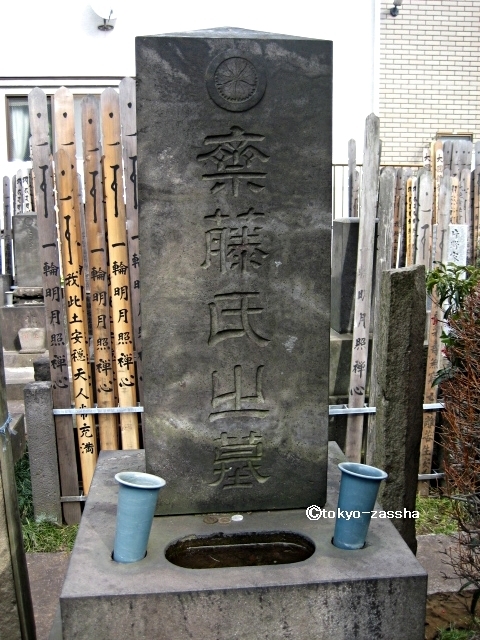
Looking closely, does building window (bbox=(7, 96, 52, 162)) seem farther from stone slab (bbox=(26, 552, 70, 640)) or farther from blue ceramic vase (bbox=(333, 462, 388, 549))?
blue ceramic vase (bbox=(333, 462, 388, 549))

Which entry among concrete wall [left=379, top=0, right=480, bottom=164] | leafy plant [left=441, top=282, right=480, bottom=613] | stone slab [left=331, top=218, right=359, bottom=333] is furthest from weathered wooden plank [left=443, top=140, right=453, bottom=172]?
leafy plant [left=441, top=282, right=480, bottom=613]

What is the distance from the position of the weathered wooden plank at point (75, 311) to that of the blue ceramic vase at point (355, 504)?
2602mm

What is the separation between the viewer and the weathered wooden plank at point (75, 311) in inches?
185

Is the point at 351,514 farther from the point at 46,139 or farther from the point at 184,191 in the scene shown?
the point at 46,139

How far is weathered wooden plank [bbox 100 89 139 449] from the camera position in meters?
4.66

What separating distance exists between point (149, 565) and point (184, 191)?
155 cm

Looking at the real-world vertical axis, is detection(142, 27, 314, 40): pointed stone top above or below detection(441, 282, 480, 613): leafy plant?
above

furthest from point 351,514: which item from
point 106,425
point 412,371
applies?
point 106,425

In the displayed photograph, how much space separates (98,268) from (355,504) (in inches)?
108

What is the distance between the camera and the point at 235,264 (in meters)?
3.01

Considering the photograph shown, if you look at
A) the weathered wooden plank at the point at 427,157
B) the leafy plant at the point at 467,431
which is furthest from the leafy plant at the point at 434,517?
the weathered wooden plank at the point at 427,157

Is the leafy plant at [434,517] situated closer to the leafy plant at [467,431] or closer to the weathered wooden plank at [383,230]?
the weathered wooden plank at [383,230]

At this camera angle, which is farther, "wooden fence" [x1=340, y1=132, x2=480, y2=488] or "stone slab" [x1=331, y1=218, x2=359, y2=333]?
"stone slab" [x1=331, y1=218, x2=359, y2=333]

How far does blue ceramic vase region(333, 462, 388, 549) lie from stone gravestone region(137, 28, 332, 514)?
371 mm
